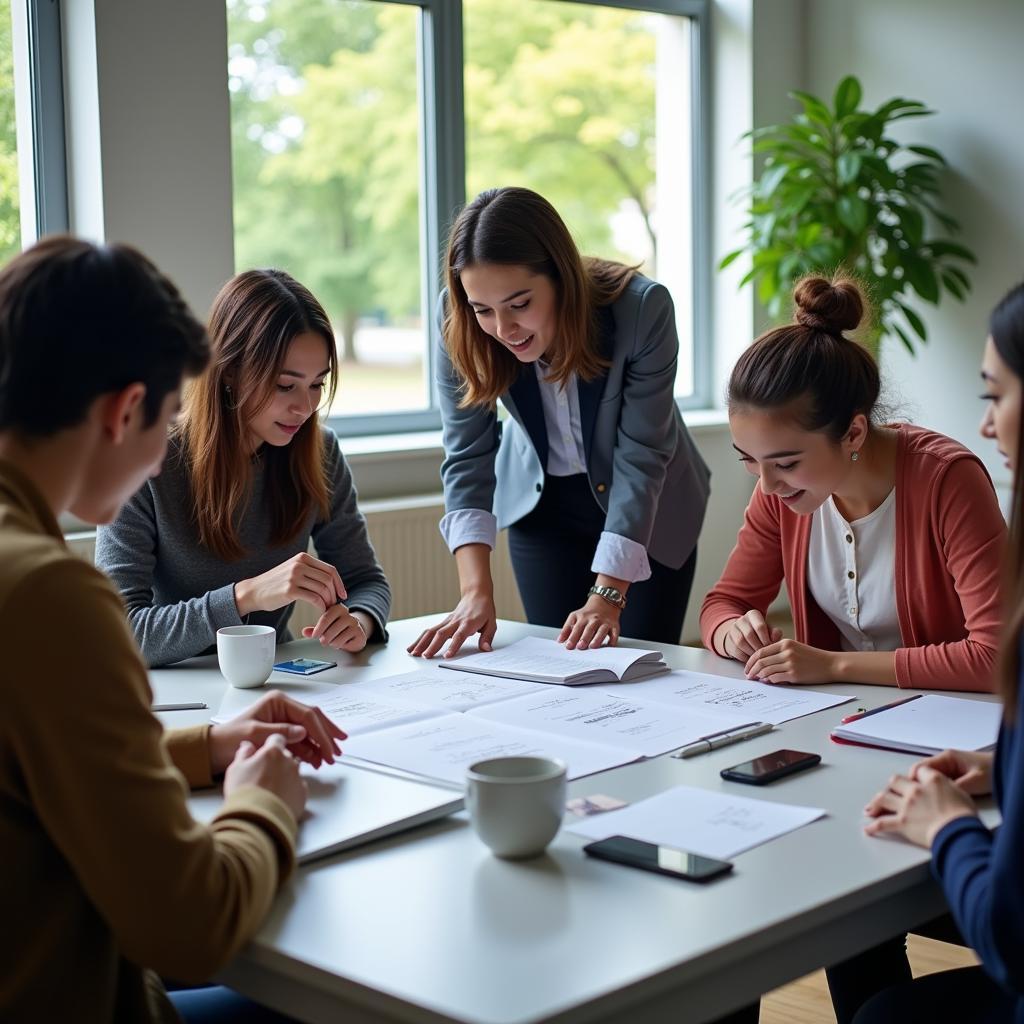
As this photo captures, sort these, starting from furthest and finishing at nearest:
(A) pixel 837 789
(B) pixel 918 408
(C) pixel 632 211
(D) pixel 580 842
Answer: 1. (C) pixel 632 211
2. (B) pixel 918 408
3. (A) pixel 837 789
4. (D) pixel 580 842

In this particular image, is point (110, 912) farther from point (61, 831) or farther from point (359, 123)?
point (359, 123)

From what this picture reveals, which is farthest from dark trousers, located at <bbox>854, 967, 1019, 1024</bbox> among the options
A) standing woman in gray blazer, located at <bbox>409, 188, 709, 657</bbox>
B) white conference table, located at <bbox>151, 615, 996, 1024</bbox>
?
standing woman in gray blazer, located at <bbox>409, 188, 709, 657</bbox>

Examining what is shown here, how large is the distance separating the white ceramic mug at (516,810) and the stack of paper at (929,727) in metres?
0.48

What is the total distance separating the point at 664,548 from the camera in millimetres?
2623

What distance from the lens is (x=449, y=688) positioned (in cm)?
186

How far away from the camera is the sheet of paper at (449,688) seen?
1.78 meters

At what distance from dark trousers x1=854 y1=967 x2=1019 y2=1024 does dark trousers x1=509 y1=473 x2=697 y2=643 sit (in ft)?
4.04

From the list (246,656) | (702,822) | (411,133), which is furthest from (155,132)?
(702,822)

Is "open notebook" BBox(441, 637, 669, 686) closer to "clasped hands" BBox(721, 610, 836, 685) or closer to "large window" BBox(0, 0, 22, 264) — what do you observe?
"clasped hands" BBox(721, 610, 836, 685)

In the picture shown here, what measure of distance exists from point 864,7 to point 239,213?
2601 millimetres

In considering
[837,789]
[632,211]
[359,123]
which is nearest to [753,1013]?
[837,789]

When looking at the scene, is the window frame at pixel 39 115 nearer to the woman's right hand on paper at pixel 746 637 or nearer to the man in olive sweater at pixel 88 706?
the woman's right hand on paper at pixel 746 637

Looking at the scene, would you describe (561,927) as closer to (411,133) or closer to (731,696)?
(731,696)

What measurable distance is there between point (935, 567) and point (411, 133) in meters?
3.03
